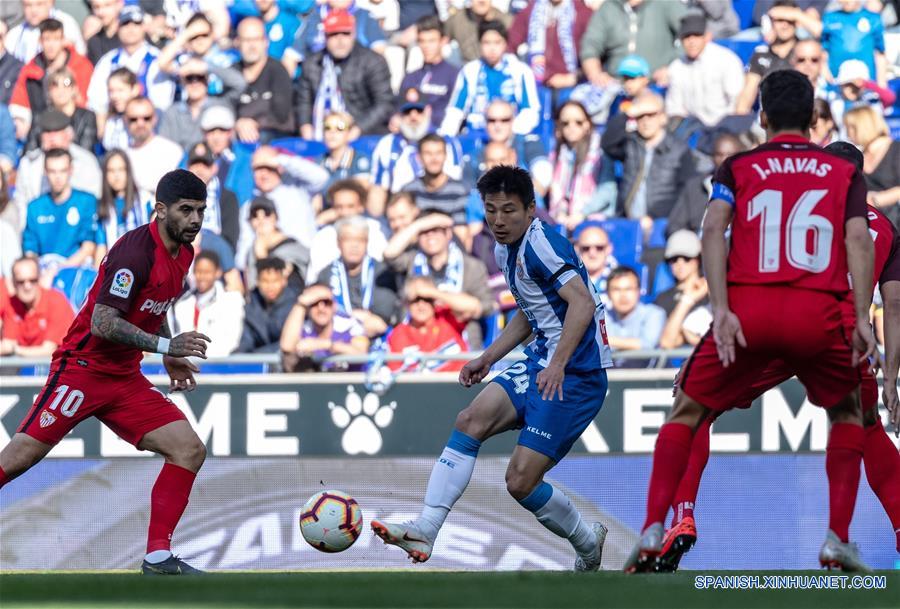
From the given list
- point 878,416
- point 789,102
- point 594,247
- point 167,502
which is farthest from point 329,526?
point 594,247

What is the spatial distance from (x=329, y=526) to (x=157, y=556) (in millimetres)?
904

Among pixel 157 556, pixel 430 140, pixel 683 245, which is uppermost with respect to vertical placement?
pixel 430 140

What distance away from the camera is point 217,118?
12.5 meters

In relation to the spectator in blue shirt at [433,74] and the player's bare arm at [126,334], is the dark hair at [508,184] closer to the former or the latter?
the player's bare arm at [126,334]

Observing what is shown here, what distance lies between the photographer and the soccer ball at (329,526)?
692 cm

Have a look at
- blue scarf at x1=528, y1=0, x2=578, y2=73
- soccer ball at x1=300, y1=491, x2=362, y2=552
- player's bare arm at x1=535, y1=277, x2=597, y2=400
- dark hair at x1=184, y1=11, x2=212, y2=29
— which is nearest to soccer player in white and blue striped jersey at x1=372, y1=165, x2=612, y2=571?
player's bare arm at x1=535, y1=277, x2=597, y2=400

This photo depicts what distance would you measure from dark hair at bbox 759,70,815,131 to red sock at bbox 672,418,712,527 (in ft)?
5.34

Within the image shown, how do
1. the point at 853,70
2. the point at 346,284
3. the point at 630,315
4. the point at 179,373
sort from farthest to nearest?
the point at 853,70, the point at 346,284, the point at 630,315, the point at 179,373

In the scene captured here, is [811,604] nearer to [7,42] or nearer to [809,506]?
[809,506]

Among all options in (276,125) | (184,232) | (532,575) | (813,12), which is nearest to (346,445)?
(184,232)

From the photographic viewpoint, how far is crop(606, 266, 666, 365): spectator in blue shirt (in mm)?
10500

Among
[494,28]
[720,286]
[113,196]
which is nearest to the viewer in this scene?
[720,286]

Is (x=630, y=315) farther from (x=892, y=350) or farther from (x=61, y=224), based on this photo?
(x=61, y=224)

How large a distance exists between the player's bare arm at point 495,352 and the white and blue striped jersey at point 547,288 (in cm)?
10
